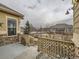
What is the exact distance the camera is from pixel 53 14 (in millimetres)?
39000

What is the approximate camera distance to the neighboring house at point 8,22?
6.91 m

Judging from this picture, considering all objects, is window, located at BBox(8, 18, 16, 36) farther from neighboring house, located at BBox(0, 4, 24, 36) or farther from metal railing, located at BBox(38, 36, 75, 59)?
metal railing, located at BBox(38, 36, 75, 59)

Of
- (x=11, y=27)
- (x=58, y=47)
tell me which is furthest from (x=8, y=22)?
(x=58, y=47)

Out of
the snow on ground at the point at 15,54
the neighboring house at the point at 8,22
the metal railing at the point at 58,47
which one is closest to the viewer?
the metal railing at the point at 58,47

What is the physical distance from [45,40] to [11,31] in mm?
3462

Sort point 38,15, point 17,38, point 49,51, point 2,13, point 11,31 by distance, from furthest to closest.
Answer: point 38,15 → point 17,38 → point 11,31 → point 2,13 → point 49,51

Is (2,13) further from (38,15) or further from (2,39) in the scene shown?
(38,15)

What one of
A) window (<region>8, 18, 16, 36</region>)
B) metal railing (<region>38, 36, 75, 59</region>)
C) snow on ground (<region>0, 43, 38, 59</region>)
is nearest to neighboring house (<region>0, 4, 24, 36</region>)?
window (<region>8, 18, 16, 36</region>)

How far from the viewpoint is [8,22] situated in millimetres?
7621

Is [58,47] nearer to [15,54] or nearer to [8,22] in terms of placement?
[15,54]

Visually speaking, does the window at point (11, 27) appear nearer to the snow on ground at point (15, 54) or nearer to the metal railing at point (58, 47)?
the snow on ground at point (15, 54)

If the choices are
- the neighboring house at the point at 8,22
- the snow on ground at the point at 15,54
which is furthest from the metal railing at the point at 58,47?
the neighboring house at the point at 8,22

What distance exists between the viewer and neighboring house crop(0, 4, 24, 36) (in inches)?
272

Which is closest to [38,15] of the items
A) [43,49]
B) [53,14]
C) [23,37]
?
[53,14]
